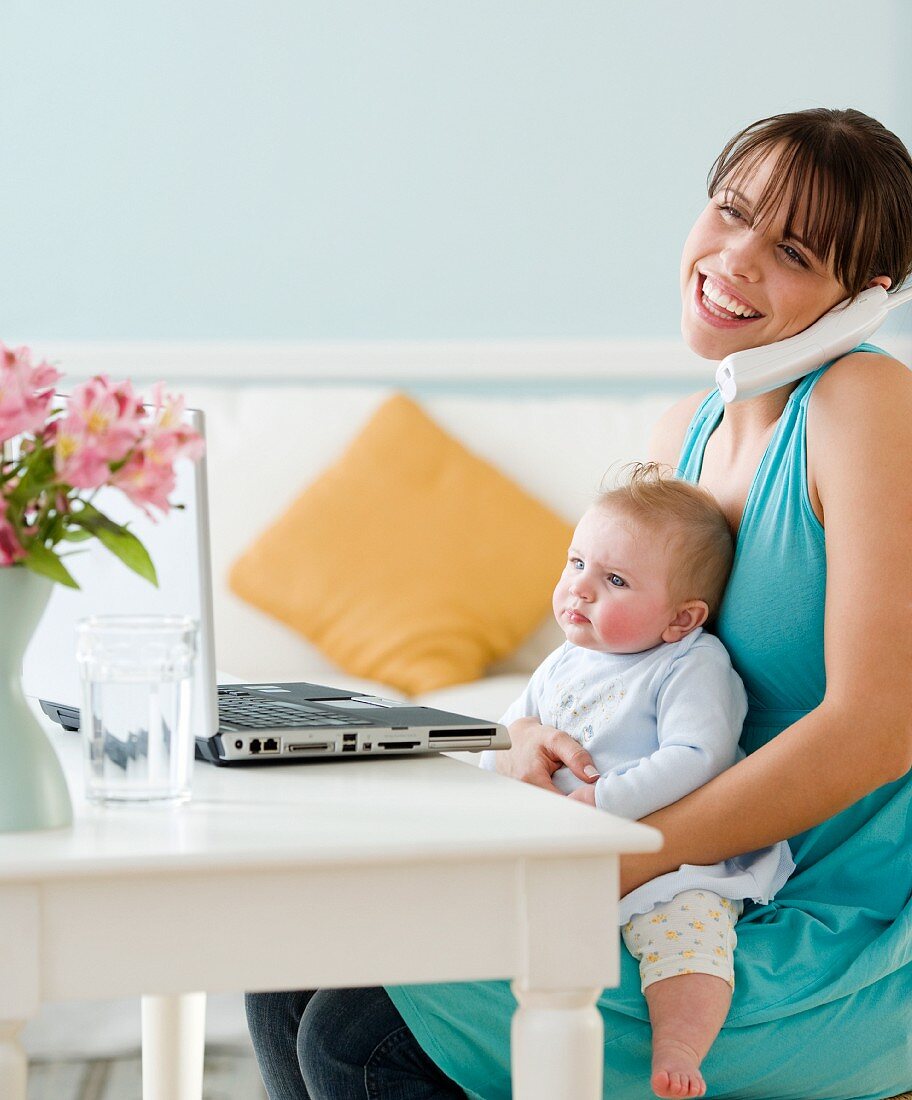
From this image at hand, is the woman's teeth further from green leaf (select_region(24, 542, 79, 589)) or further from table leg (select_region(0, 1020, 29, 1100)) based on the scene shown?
table leg (select_region(0, 1020, 29, 1100))

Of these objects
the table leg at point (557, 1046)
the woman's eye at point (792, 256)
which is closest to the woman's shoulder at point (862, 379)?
the woman's eye at point (792, 256)

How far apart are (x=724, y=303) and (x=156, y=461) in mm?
735

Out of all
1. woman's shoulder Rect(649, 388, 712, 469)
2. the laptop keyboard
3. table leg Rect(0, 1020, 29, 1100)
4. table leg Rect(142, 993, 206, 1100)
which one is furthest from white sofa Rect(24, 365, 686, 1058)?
table leg Rect(0, 1020, 29, 1100)

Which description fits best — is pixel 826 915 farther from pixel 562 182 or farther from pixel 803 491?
pixel 562 182

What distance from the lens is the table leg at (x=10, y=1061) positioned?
74 cm

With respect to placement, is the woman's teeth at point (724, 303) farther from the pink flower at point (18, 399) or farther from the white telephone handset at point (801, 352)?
the pink flower at point (18, 399)

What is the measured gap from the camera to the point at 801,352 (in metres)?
1.25

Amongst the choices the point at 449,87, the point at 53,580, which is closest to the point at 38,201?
the point at 449,87

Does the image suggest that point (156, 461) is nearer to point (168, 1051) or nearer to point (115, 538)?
point (115, 538)

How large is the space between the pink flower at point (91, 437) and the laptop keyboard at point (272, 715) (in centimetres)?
34

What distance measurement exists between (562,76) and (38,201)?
1.10 m

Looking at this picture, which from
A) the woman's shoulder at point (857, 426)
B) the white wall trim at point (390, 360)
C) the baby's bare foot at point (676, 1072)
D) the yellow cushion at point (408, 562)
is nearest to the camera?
the baby's bare foot at point (676, 1072)

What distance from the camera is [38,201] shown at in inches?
113

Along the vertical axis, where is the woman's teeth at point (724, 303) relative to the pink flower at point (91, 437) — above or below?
above
